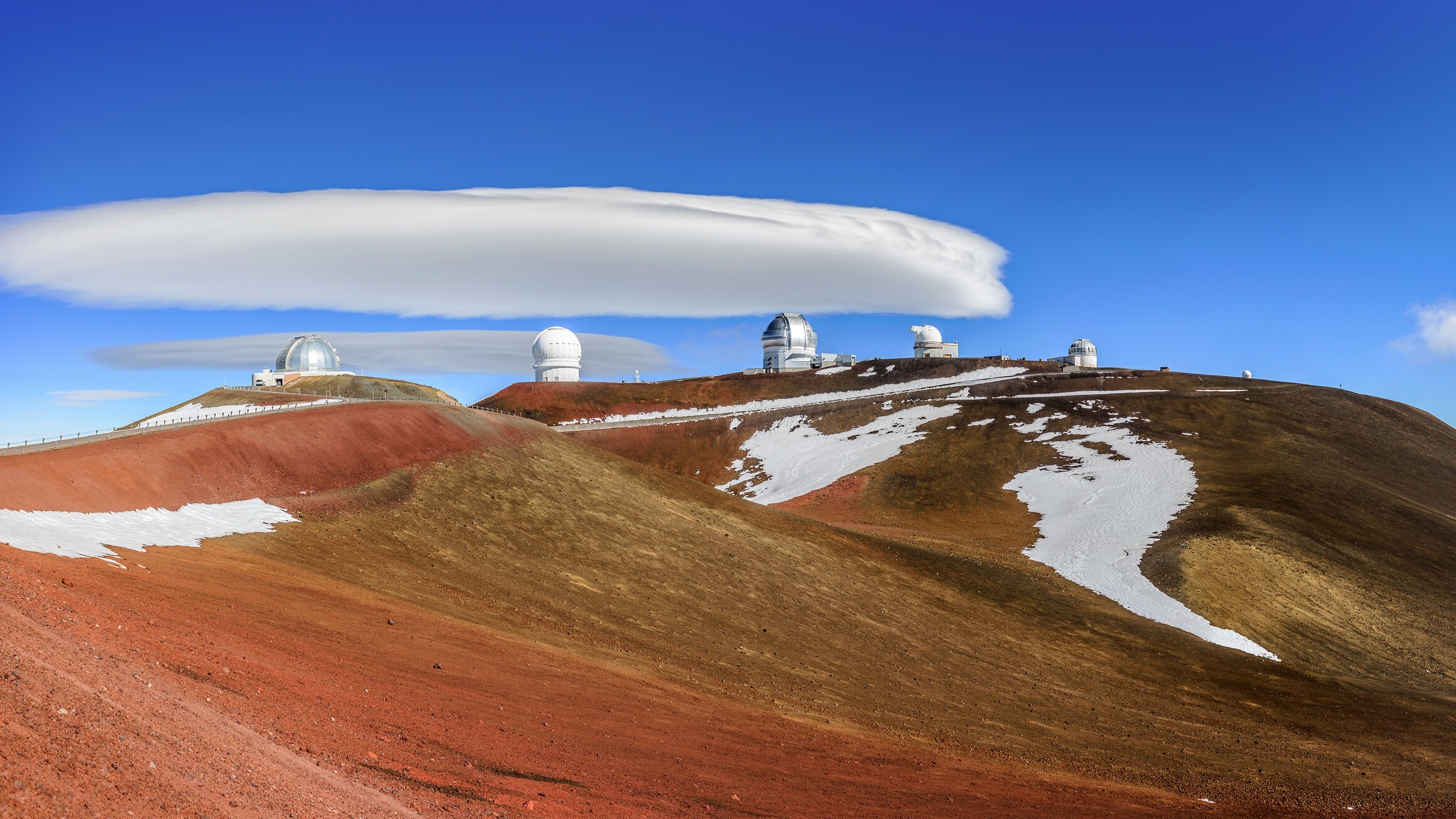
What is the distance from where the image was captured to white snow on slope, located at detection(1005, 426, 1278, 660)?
4534 cm

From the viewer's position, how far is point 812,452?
272ft

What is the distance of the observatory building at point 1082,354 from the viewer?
387 ft

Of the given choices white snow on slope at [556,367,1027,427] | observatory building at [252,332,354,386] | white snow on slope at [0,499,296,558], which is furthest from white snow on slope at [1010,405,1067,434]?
observatory building at [252,332,354,386]

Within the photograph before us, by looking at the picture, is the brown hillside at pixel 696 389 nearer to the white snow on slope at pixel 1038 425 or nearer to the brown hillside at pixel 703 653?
the white snow on slope at pixel 1038 425

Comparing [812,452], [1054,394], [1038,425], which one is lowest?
[812,452]

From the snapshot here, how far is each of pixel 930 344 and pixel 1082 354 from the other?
1957 centimetres

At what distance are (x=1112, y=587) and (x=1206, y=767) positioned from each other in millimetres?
21906

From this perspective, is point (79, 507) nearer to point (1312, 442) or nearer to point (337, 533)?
point (337, 533)

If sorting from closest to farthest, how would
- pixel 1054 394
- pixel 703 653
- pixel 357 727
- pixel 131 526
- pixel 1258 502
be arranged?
pixel 357 727 < pixel 131 526 < pixel 703 653 < pixel 1258 502 < pixel 1054 394

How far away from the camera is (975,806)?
19781mm

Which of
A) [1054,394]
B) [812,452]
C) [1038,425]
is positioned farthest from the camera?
[1054,394]

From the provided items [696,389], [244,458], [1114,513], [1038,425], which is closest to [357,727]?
[244,458]

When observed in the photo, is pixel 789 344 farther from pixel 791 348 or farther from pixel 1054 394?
pixel 1054 394

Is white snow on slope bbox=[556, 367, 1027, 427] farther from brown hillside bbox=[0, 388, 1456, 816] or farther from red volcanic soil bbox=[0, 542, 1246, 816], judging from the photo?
red volcanic soil bbox=[0, 542, 1246, 816]
